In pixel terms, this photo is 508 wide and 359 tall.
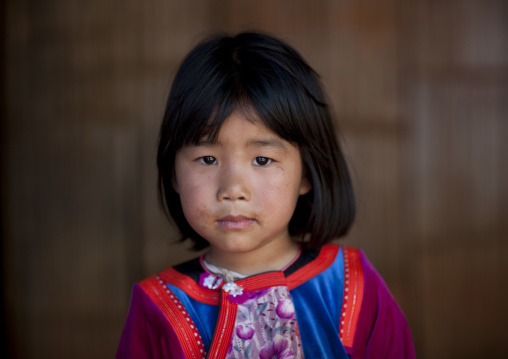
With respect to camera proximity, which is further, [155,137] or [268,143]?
[155,137]

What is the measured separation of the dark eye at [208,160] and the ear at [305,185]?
0.90 ft

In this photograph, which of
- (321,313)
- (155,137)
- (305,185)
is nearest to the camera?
(321,313)

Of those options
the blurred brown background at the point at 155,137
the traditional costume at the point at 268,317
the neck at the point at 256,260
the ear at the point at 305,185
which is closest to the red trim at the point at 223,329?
the traditional costume at the point at 268,317

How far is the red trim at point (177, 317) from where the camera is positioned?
3.53 feet

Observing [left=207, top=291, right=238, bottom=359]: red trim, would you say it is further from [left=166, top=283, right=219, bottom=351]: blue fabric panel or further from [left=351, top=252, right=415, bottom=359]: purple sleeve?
[left=351, top=252, right=415, bottom=359]: purple sleeve

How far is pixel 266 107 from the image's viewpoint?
107 centimetres

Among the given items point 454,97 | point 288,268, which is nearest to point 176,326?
point 288,268

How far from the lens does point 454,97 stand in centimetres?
215

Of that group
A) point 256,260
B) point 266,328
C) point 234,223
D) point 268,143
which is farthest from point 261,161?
point 266,328

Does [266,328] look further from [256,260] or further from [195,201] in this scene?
[195,201]

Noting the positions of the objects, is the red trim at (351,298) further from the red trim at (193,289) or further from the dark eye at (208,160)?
the dark eye at (208,160)

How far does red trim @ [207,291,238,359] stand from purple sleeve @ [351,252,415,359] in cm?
29

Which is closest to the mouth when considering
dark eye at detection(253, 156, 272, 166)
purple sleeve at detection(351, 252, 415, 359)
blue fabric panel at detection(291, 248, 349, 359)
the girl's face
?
the girl's face

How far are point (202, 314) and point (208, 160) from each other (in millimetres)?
368
